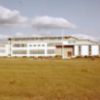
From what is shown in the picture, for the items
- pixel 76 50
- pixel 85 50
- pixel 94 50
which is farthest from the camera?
pixel 76 50

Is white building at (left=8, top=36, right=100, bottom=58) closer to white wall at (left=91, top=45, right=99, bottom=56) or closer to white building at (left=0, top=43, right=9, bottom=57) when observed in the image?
white wall at (left=91, top=45, right=99, bottom=56)

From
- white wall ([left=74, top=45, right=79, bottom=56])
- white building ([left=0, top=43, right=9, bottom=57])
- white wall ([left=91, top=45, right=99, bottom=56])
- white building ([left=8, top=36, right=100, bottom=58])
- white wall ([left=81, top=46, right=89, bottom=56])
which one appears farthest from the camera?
white building ([left=0, top=43, right=9, bottom=57])

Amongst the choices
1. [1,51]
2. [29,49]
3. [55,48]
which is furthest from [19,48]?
[1,51]

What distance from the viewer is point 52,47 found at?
312 feet

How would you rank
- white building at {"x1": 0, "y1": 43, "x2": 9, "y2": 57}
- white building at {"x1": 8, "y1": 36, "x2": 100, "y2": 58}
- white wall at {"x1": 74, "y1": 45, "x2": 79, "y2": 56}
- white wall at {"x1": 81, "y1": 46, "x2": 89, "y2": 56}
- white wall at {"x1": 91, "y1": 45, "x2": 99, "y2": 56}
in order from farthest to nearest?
white building at {"x1": 0, "y1": 43, "x2": 9, "y2": 57}, white wall at {"x1": 74, "y1": 45, "x2": 79, "y2": 56}, white building at {"x1": 8, "y1": 36, "x2": 100, "y2": 58}, white wall at {"x1": 81, "y1": 46, "x2": 89, "y2": 56}, white wall at {"x1": 91, "y1": 45, "x2": 99, "y2": 56}

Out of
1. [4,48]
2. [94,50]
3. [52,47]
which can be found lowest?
[94,50]

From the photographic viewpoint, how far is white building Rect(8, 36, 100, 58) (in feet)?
270

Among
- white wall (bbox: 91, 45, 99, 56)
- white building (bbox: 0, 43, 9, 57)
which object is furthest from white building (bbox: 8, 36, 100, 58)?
white building (bbox: 0, 43, 9, 57)

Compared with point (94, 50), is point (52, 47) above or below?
above

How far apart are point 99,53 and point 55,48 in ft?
72.2

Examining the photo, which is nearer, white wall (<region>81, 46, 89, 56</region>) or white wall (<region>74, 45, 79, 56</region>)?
white wall (<region>81, 46, 89, 56</region>)

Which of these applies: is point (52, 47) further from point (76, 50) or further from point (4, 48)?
point (4, 48)

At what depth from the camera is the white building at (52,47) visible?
3246 inches

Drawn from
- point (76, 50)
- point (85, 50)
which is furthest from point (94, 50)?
point (76, 50)
